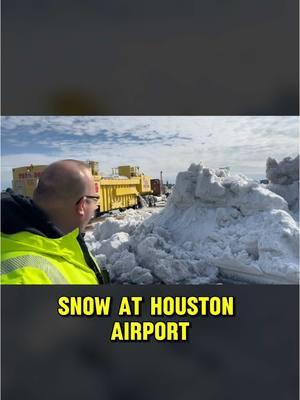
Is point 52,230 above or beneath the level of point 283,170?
beneath

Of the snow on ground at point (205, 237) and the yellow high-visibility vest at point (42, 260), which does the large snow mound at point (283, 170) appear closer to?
the snow on ground at point (205, 237)

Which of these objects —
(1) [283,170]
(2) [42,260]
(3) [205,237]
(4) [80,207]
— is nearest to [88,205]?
(4) [80,207]

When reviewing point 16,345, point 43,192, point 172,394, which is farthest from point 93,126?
point 172,394

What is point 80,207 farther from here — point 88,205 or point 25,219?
point 25,219

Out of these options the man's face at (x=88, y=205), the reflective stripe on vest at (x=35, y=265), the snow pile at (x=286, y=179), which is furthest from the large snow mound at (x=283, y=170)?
the reflective stripe on vest at (x=35, y=265)

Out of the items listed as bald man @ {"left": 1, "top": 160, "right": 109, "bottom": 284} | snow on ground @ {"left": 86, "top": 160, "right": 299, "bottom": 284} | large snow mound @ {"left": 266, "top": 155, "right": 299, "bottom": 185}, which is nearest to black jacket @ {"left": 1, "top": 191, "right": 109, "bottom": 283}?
bald man @ {"left": 1, "top": 160, "right": 109, "bottom": 284}
